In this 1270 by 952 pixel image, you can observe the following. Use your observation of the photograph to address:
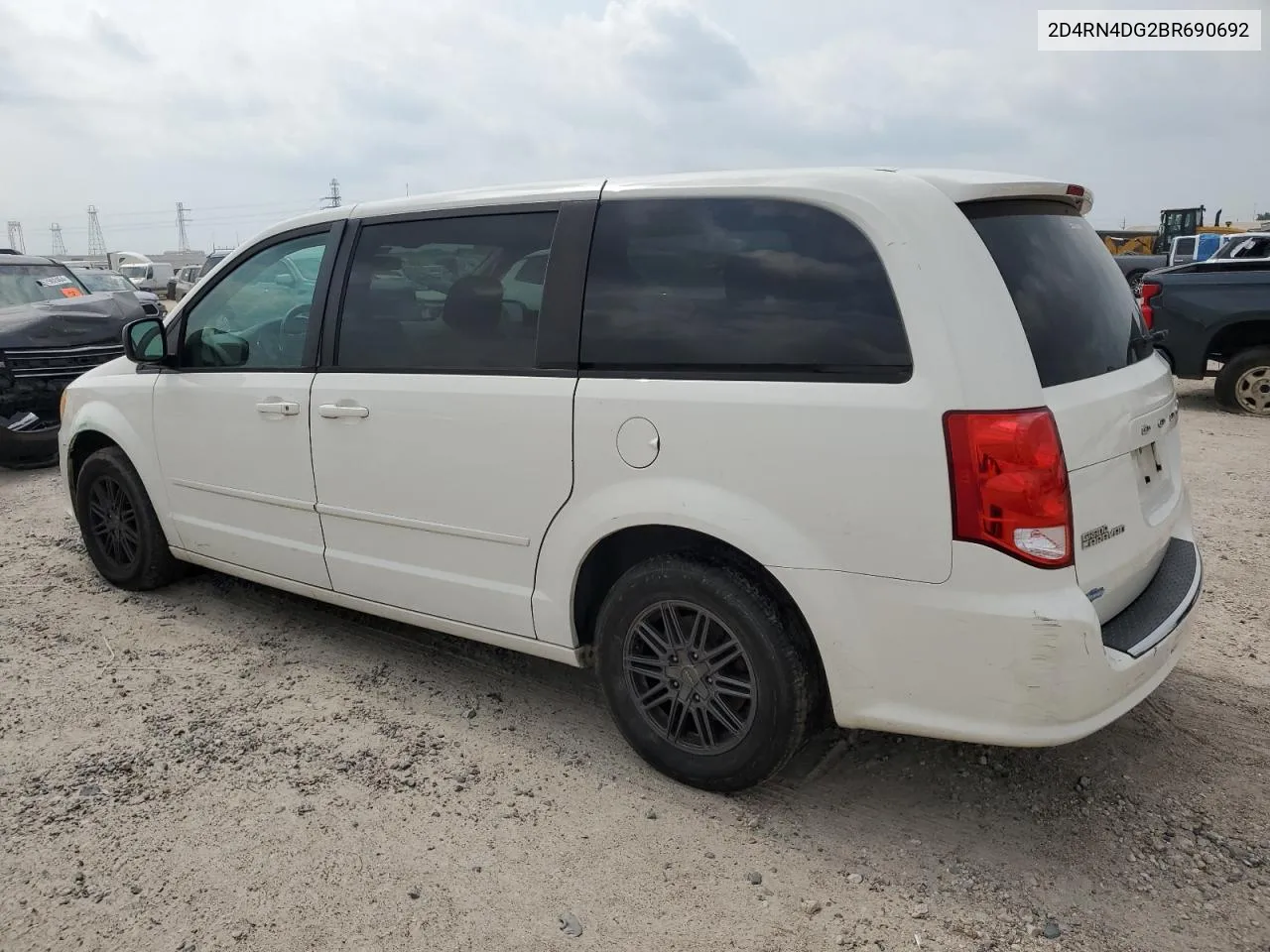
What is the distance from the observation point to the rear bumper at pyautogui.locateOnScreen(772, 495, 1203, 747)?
2404 millimetres

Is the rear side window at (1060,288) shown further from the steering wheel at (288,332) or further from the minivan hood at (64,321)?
the minivan hood at (64,321)

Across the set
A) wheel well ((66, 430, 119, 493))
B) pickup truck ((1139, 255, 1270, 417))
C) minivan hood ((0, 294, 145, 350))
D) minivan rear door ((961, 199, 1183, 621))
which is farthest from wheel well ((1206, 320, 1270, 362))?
minivan hood ((0, 294, 145, 350))

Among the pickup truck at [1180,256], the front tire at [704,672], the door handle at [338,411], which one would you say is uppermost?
the door handle at [338,411]

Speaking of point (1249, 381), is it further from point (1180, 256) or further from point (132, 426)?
point (1180, 256)

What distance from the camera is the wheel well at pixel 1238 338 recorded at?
9.12 metres

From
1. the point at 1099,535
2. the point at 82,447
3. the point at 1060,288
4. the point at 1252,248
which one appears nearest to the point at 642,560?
the point at 1099,535

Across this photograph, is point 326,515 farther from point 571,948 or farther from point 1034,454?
point 1034,454

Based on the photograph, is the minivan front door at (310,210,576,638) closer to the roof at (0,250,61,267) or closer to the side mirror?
the side mirror

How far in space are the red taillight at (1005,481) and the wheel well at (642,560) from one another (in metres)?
0.57

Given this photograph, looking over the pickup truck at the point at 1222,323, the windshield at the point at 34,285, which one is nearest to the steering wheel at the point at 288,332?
the windshield at the point at 34,285

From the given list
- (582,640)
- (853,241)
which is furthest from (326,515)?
(853,241)

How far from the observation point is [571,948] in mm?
→ 2391

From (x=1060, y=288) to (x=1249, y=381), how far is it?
26.2 feet

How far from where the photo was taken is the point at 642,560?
3.09m
